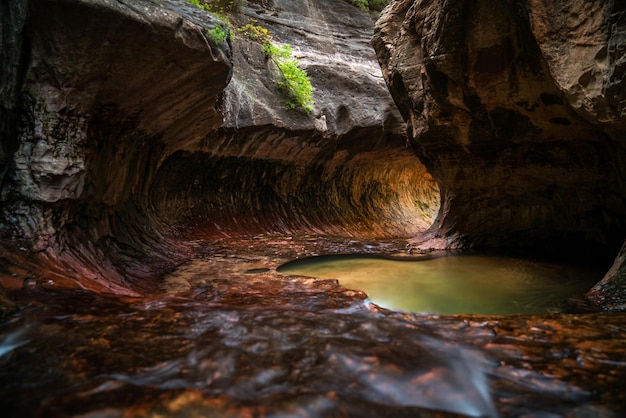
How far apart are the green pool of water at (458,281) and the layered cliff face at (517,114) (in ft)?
4.69

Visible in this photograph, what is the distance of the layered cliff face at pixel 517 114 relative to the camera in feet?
13.7

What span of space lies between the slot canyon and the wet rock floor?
0.6 inches

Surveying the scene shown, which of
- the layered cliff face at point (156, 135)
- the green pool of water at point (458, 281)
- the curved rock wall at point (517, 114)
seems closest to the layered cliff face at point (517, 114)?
the curved rock wall at point (517, 114)

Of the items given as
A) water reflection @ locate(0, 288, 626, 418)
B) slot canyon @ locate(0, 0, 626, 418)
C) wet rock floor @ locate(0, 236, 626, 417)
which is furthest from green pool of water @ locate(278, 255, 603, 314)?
water reflection @ locate(0, 288, 626, 418)

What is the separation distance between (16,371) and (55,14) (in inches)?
151

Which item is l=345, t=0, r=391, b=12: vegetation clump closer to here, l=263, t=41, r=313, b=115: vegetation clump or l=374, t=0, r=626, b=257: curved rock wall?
l=263, t=41, r=313, b=115: vegetation clump

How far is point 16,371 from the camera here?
6.20ft

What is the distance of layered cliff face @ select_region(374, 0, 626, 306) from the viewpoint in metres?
4.18

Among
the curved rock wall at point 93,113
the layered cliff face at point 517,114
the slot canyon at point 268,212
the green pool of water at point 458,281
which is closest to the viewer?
the slot canyon at point 268,212

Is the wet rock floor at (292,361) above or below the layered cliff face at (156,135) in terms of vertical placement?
below

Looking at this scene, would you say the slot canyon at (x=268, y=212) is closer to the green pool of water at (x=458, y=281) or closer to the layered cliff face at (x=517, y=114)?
the layered cliff face at (x=517, y=114)

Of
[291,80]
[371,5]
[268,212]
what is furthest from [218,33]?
[371,5]

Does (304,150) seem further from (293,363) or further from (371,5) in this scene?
(293,363)

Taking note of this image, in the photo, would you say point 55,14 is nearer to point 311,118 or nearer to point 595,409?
point 595,409
